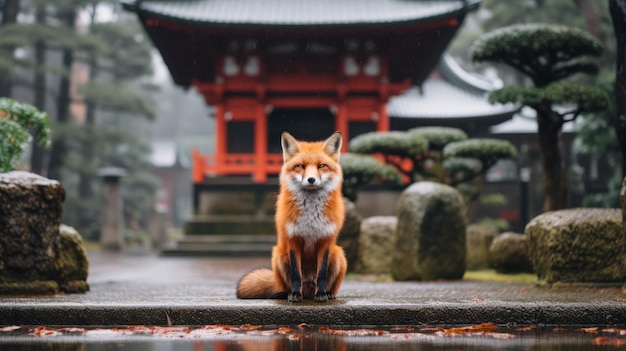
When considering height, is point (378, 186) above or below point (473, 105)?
below

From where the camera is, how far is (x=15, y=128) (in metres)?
8.38

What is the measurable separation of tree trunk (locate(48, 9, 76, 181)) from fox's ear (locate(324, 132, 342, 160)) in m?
22.4

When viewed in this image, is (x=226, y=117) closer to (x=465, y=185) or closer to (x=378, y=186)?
(x=378, y=186)

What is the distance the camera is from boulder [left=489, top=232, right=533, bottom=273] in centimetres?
1074

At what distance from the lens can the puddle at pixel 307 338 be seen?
412 cm

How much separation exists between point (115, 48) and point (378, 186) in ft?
50.0

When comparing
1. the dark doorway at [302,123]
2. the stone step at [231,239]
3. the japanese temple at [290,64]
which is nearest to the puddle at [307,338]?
the stone step at [231,239]

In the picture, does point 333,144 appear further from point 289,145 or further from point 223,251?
point 223,251

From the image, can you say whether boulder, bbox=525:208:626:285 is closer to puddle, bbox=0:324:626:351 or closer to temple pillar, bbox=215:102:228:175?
puddle, bbox=0:324:626:351

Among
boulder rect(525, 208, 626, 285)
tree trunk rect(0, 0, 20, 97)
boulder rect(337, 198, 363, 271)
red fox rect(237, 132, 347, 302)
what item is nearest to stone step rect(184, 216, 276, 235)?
boulder rect(337, 198, 363, 271)

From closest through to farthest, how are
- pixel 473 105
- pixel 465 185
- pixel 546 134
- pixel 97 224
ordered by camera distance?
pixel 546 134, pixel 465 185, pixel 473 105, pixel 97 224

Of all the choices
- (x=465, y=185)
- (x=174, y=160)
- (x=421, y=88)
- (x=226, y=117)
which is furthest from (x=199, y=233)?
(x=174, y=160)

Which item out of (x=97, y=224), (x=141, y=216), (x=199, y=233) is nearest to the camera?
(x=199, y=233)

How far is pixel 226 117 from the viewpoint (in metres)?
21.5
